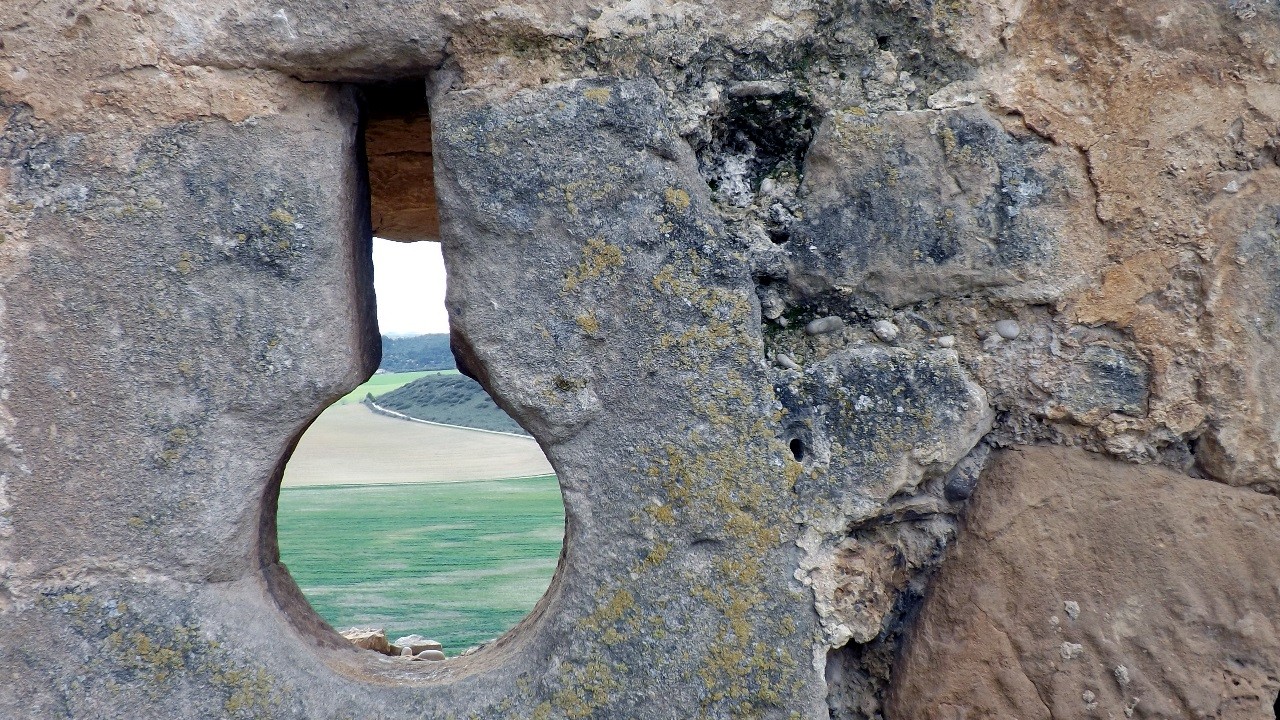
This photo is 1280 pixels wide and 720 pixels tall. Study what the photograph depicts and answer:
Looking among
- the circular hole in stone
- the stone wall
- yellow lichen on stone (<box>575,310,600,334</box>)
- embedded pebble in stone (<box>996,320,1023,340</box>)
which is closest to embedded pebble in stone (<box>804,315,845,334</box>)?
the stone wall

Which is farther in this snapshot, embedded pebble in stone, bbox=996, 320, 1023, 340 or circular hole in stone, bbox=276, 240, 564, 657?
circular hole in stone, bbox=276, 240, 564, 657

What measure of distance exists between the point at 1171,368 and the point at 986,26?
0.62 meters

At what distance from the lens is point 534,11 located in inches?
51.7

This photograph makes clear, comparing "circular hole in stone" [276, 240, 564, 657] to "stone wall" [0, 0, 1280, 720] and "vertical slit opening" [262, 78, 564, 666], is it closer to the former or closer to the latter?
"vertical slit opening" [262, 78, 564, 666]

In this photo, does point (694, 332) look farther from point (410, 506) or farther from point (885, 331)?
point (410, 506)

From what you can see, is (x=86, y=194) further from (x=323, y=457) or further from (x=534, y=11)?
(x=323, y=457)

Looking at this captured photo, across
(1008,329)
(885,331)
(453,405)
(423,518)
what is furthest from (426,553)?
(1008,329)

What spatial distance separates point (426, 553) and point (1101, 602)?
3.15 m

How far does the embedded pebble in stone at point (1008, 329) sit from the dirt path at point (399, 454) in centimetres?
408

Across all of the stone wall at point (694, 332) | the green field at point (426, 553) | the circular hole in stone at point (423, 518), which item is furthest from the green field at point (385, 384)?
the stone wall at point (694, 332)

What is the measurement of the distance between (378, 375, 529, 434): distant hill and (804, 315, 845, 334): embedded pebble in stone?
4.67 metres

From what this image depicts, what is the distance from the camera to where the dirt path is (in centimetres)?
514

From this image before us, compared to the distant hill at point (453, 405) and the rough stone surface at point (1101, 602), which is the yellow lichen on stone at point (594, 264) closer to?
the rough stone surface at point (1101, 602)

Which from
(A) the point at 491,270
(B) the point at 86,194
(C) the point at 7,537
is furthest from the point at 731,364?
(C) the point at 7,537
